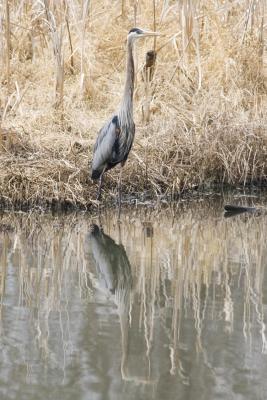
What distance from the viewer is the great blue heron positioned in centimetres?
954

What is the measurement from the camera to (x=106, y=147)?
9531 mm

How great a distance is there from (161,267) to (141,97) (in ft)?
15.7

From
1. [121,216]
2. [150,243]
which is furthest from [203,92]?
[150,243]

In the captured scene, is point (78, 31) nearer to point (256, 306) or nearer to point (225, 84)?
point (225, 84)

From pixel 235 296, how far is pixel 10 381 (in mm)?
2183

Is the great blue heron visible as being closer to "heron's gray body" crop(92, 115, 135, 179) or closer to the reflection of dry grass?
"heron's gray body" crop(92, 115, 135, 179)

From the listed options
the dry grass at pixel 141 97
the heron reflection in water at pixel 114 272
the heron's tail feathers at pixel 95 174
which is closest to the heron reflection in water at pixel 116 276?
the heron reflection in water at pixel 114 272

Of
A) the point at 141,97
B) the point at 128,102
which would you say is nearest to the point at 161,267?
the point at 128,102

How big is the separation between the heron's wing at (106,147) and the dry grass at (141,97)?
29 centimetres

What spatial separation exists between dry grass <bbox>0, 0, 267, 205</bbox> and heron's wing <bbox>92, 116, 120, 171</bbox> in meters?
0.29

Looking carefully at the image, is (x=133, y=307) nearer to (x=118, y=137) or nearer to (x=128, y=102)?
(x=118, y=137)

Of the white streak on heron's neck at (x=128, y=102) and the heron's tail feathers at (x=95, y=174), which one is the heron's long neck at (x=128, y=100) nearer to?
the white streak on heron's neck at (x=128, y=102)

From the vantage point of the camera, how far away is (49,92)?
1193 cm

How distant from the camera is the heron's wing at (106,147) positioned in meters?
9.51
